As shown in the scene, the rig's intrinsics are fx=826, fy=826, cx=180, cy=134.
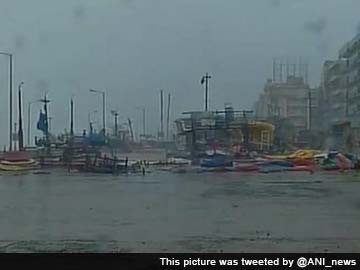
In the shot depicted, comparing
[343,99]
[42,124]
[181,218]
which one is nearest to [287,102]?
[343,99]

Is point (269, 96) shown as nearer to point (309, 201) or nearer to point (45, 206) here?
point (309, 201)

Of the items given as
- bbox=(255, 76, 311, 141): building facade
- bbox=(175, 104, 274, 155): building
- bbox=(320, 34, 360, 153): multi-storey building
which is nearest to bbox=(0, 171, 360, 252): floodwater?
bbox=(320, 34, 360, 153): multi-storey building

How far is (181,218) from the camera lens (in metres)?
13.6

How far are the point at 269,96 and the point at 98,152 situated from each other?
9.09 metres

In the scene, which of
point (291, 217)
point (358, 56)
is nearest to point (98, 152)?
point (358, 56)

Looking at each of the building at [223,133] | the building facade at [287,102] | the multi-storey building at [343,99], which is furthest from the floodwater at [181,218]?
the building facade at [287,102]

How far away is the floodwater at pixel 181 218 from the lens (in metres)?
10.1

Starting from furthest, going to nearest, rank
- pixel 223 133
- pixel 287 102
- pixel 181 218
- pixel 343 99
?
pixel 287 102
pixel 223 133
pixel 343 99
pixel 181 218

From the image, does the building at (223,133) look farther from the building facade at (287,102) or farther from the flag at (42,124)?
the flag at (42,124)

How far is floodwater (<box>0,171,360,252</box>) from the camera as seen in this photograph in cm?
1009

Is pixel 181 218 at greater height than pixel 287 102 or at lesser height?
lesser

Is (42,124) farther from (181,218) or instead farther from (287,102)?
(181,218)
